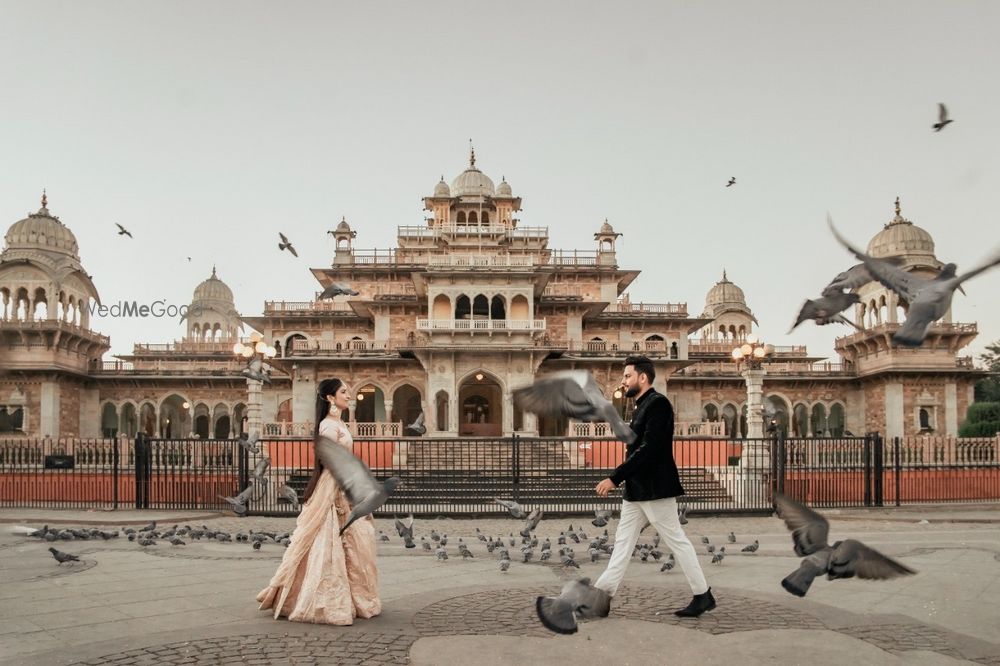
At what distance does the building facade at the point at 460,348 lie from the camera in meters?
36.9

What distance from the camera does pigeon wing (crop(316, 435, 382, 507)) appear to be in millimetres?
5164

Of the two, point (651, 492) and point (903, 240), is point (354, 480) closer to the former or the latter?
point (651, 492)

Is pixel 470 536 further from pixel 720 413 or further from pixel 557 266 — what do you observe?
pixel 720 413

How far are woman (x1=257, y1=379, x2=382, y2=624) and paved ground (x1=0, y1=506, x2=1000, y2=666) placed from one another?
0.52 feet

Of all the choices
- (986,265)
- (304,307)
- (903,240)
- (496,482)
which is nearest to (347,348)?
(304,307)

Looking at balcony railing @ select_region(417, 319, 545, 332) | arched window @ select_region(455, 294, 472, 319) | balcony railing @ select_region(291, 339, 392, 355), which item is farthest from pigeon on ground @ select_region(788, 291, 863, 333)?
balcony railing @ select_region(291, 339, 392, 355)

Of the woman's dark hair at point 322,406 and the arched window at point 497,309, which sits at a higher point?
the arched window at point 497,309

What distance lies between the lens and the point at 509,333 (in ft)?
117

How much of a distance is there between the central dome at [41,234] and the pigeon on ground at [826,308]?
157ft

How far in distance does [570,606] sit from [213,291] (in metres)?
70.9

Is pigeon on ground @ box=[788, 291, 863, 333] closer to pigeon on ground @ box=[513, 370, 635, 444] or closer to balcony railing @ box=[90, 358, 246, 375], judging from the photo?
pigeon on ground @ box=[513, 370, 635, 444]

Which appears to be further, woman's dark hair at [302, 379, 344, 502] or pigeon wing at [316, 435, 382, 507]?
woman's dark hair at [302, 379, 344, 502]

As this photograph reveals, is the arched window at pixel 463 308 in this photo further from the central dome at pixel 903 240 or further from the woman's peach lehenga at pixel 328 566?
the woman's peach lehenga at pixel 328 566

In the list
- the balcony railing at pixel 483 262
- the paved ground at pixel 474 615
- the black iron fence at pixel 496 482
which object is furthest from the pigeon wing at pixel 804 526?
the balcony railing at pixel 483 262
